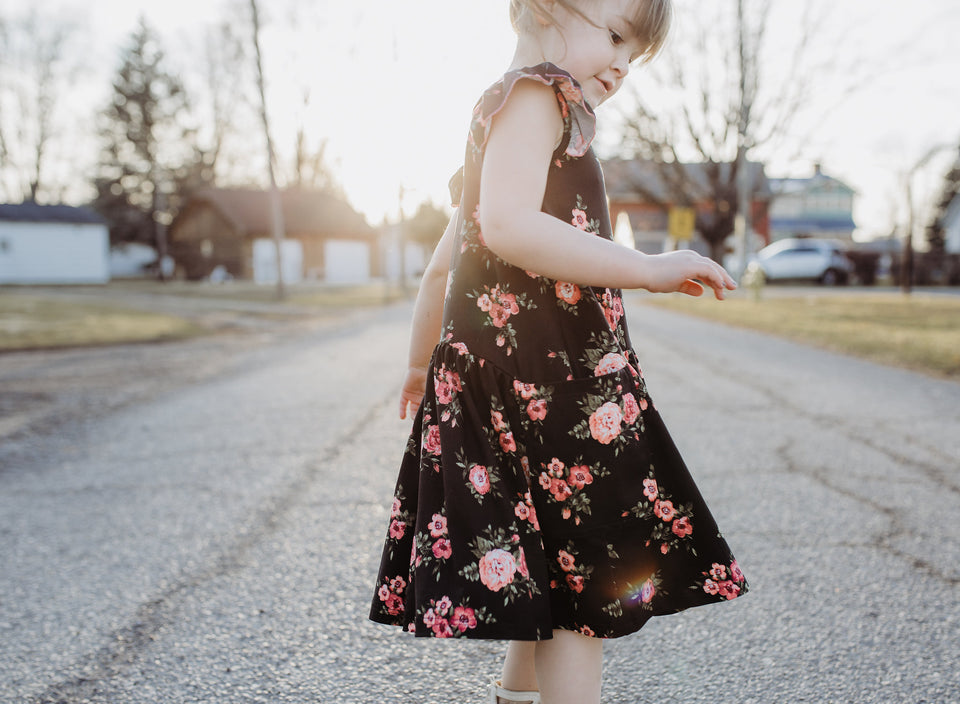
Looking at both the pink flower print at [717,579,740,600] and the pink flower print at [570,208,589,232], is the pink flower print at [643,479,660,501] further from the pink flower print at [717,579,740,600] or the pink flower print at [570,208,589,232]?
the pink flower print at [570,208,589,232]

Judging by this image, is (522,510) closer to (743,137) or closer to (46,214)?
(743,137)

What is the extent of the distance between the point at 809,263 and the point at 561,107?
Result: 31484 mm

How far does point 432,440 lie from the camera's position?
1.41m

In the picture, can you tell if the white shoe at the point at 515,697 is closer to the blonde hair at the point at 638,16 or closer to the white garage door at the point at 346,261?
the blonde hair at the point at 638,16

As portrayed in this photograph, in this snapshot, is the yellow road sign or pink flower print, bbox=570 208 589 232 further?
the yellow road sign

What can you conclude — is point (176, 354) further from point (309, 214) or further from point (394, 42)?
point (309, 214)

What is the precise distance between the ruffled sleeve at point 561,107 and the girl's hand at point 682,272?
240 mm

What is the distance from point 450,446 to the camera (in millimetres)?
1357

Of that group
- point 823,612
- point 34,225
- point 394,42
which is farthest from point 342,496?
point 34,225

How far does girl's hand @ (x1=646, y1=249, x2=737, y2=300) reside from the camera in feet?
4.26

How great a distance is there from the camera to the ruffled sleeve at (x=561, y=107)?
133 centimetres

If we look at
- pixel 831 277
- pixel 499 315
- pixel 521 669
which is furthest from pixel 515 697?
pixel 831 277

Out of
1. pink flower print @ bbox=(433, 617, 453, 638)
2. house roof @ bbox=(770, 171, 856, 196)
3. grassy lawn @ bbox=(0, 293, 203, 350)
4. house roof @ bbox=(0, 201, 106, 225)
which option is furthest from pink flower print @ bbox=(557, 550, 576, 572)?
house roof @ bbox=(0, 201, 106, 225)

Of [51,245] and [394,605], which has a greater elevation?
[51,245]
